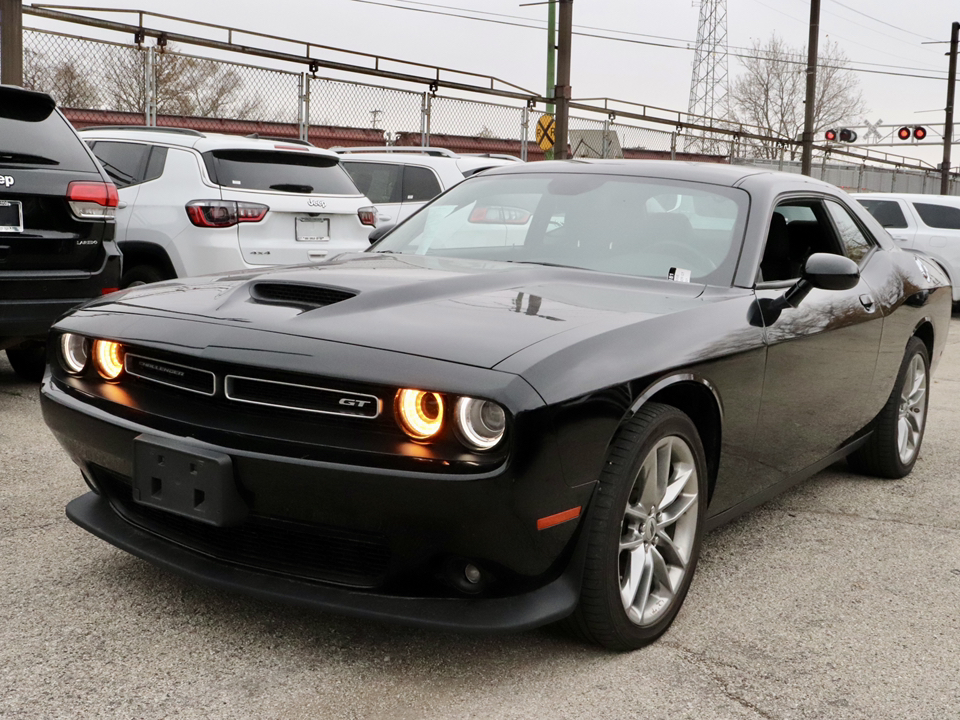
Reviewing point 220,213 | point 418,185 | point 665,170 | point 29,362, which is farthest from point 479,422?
point 418,185

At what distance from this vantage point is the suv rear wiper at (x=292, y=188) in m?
7.70

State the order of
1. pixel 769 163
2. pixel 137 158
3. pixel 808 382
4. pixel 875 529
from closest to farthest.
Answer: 1. pixel 808 382
2. pixel 875 529
3. pixel 137 158
4. pixel 769 163

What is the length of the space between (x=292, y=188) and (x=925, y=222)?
33.8 ft

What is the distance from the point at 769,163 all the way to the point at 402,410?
32.8 meters

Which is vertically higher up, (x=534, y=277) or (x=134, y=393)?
(x=534, y=277)

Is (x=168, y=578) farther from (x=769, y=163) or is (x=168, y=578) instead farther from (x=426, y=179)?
(x=769, y=163)

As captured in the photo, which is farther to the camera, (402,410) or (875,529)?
(875,529)

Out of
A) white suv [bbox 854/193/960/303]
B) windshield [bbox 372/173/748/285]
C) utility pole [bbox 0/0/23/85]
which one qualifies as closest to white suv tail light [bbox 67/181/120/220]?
windshield [bbox 372/173/748/285]

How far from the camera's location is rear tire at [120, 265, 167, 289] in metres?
7.40

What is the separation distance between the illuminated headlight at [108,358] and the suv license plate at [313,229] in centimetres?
467

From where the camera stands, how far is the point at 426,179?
10.9 m

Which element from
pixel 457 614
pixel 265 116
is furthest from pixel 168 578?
pixel 265 116

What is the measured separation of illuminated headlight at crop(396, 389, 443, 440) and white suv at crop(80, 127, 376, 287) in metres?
4.89

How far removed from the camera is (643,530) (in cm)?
298
